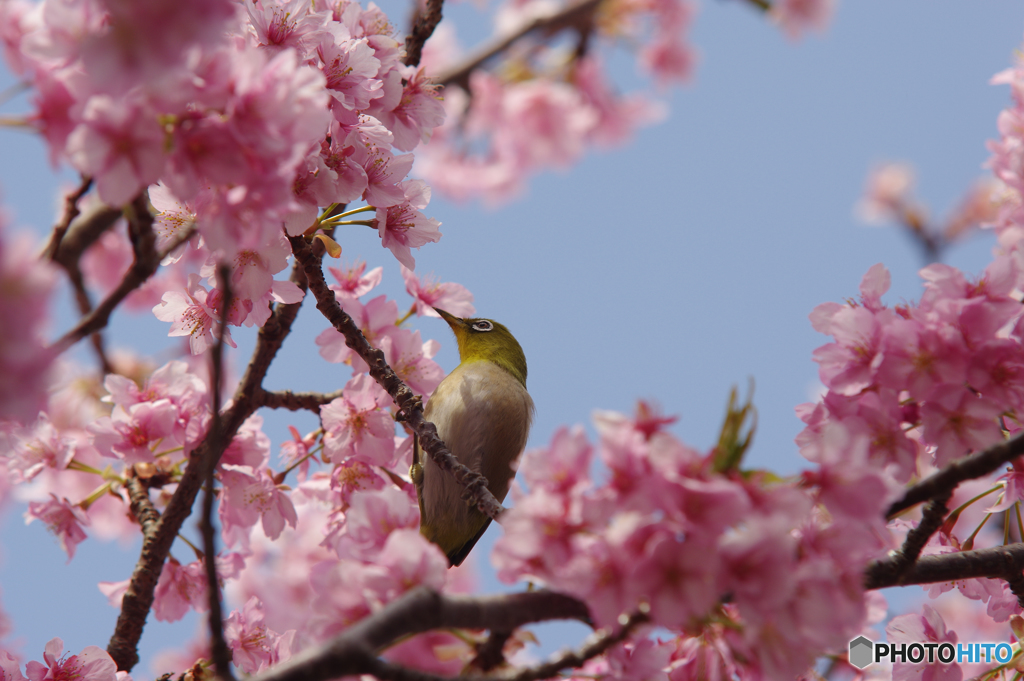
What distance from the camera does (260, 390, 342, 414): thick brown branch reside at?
3674mm

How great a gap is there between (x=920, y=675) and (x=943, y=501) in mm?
962

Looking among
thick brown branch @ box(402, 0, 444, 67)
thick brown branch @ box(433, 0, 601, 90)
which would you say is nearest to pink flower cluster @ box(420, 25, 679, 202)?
thick brown branch @ box(433, 0, 601, 90)

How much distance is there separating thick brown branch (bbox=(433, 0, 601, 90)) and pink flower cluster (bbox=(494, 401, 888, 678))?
18.0 feet

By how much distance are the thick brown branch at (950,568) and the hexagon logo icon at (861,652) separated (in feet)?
2.43

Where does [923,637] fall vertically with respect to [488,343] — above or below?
below

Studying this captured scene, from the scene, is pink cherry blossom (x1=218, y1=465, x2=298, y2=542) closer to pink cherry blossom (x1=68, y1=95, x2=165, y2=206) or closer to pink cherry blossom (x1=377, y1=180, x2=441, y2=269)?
pink cherry blossom (x1=377, y1=180, x2=441, y2=269)

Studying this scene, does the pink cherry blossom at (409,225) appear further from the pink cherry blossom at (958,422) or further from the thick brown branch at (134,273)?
the pink cherry blossom at (958,422)

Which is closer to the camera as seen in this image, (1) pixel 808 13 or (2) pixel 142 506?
(2) pixel 142 506

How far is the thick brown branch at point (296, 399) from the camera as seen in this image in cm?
367

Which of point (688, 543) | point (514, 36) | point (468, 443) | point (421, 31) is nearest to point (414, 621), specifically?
point (688, 543)

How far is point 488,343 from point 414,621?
10.1 feet

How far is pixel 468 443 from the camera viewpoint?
12.4 feet

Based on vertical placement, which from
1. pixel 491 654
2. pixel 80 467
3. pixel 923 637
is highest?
pixel 80 467

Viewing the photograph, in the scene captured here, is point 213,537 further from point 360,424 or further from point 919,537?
point 919,537
